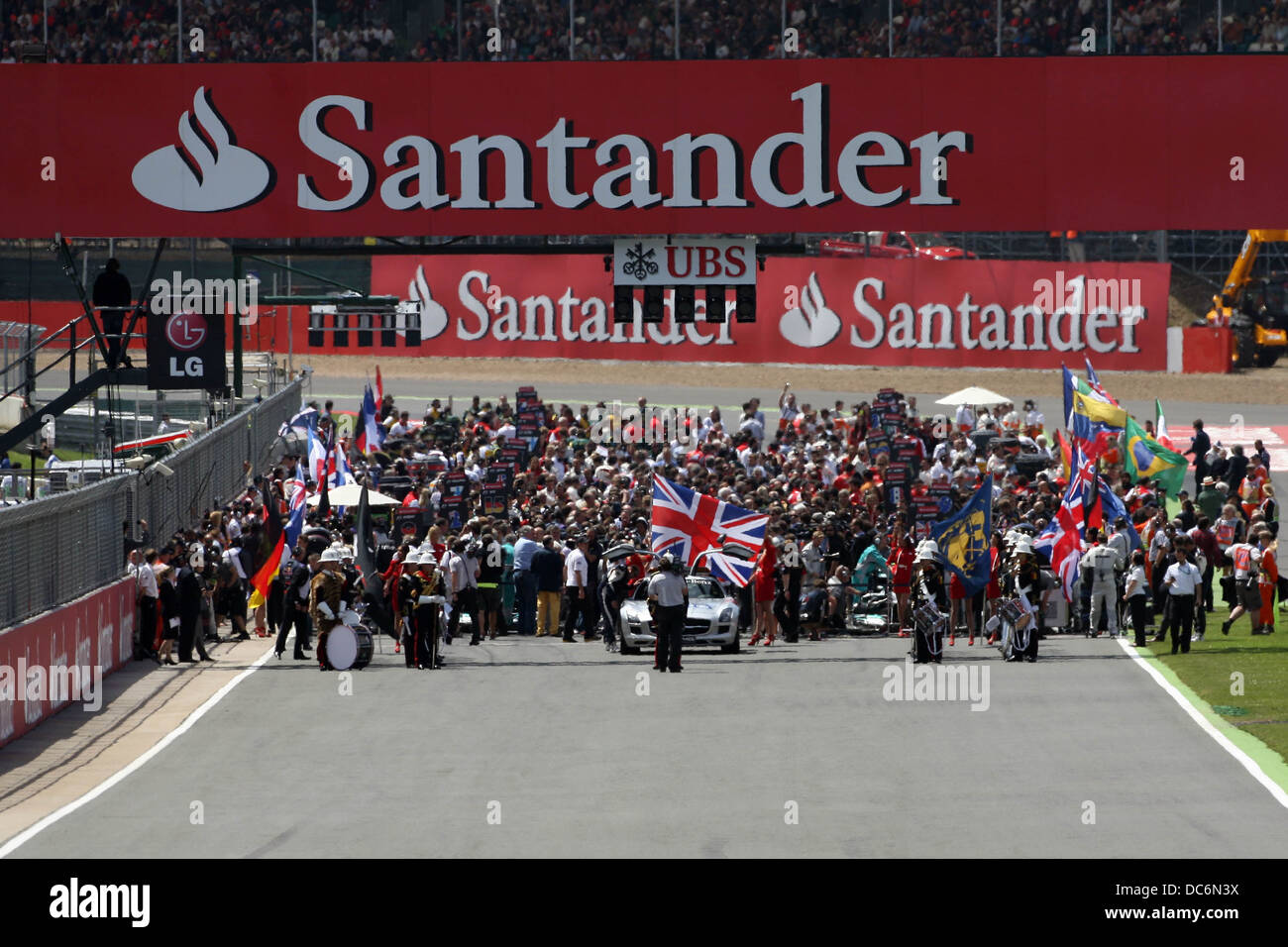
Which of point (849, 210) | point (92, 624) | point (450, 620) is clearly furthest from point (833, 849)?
point (849, 210)

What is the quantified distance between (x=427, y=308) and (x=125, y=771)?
34323 mm

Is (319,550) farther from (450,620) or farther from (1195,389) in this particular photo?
(1195,389)

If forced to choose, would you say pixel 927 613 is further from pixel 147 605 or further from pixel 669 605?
pixel 147 605

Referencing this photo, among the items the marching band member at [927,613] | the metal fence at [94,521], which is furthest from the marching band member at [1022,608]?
the metal fence at [94,521]

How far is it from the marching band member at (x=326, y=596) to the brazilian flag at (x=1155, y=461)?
13.6 metres

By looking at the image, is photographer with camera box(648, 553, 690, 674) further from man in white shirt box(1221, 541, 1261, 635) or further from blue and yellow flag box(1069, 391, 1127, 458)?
blue and yellow flag box(1069, 391, 1127, 458)

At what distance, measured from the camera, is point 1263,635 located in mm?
24812

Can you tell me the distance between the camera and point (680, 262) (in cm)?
2561

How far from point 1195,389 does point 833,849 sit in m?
36.5

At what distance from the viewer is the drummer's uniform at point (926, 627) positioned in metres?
22.4

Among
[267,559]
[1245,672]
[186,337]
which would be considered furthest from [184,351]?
[1245,672]

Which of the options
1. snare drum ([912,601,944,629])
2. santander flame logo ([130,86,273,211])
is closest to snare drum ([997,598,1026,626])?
snare drum ([912,601,944,629])
